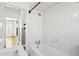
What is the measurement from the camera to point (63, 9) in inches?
101

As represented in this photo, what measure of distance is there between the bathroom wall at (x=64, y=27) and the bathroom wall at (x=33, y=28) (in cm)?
45

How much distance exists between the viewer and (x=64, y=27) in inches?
98.7

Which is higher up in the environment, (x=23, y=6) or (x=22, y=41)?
(x=23, y=6)

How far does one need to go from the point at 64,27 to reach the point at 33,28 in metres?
1.52

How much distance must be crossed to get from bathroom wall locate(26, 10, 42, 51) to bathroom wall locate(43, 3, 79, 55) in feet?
1.49

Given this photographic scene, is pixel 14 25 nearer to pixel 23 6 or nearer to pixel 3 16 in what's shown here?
pixel 3 16

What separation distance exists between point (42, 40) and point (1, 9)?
215 centimetres

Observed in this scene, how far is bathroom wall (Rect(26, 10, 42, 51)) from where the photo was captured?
3.47 metres

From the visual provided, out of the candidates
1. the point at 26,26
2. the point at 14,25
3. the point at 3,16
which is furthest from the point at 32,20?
the point at 3,16

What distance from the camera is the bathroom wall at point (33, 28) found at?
3473 mm

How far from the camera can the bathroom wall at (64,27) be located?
2.19 m

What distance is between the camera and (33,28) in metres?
3.61

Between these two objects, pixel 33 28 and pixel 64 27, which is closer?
pixel 64 27

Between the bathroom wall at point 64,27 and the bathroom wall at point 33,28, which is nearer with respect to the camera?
the bathroom wall at point 64,27
